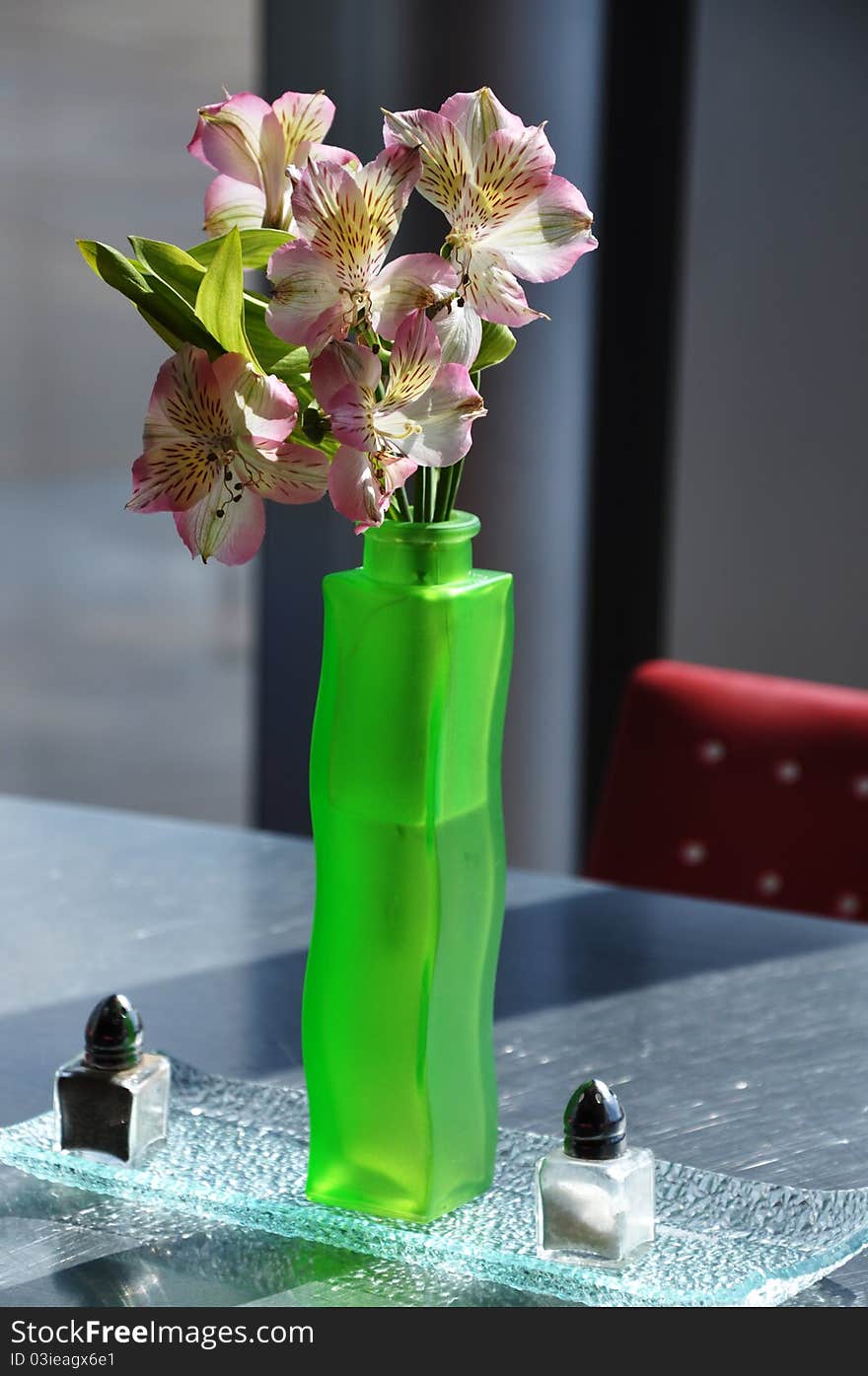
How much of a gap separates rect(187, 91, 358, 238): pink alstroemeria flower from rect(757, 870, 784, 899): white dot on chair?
954 millimetres

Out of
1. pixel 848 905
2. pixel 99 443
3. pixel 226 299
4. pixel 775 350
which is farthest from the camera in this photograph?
pixel 99 443

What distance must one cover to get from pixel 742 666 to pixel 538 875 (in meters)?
1.58

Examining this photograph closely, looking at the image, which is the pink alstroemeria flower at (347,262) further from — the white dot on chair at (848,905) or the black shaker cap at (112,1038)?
the white dot on chair at (848,905)

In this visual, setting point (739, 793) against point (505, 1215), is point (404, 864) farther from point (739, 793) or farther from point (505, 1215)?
point (739, 793)

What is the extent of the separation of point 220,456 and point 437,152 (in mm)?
150

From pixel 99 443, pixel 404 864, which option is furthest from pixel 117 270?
pixel 99 443

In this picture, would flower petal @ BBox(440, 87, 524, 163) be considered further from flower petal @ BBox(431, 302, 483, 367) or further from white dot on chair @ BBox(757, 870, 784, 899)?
white dot on chair @ BBox(757, 870, 784, 899)

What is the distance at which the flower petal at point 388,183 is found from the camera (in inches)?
29.3

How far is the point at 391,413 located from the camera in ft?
2.47

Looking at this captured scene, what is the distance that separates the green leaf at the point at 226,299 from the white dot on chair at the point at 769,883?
100cm

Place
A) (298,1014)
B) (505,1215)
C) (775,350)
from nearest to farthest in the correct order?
(505,1215) < (298,1014) < (775,350)

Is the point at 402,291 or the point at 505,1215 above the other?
the point at 402,291

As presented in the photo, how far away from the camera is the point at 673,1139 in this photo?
990 mm
